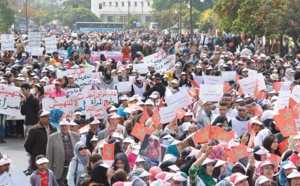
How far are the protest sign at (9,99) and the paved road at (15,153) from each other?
2.16ft

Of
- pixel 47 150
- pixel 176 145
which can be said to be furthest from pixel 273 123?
pixel 47 150

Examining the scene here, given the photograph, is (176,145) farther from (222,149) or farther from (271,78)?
(271,78)

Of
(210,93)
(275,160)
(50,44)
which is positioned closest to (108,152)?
(275,160)

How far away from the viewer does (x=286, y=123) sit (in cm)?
1442

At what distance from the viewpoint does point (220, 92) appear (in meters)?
19.0

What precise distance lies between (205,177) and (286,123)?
2.68 metres

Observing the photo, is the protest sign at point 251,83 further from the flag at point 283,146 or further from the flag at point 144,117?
the flag at point 283,146

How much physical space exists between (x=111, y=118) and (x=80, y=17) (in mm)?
150532

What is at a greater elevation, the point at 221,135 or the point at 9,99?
the point at 221,135

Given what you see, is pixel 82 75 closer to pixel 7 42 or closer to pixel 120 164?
pixel 120 164

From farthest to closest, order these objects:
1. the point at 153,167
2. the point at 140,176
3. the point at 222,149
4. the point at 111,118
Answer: the point at 111,118 → the point at 222,149 → the point at 153,167 → the point at 140,176

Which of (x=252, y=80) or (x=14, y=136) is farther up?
(x=252, y=80)

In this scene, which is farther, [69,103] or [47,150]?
[69,103]

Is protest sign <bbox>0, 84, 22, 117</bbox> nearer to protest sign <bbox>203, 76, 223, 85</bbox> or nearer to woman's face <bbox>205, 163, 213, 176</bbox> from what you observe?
protest sign <bbox>203, 76, 223, 85</bbox>
